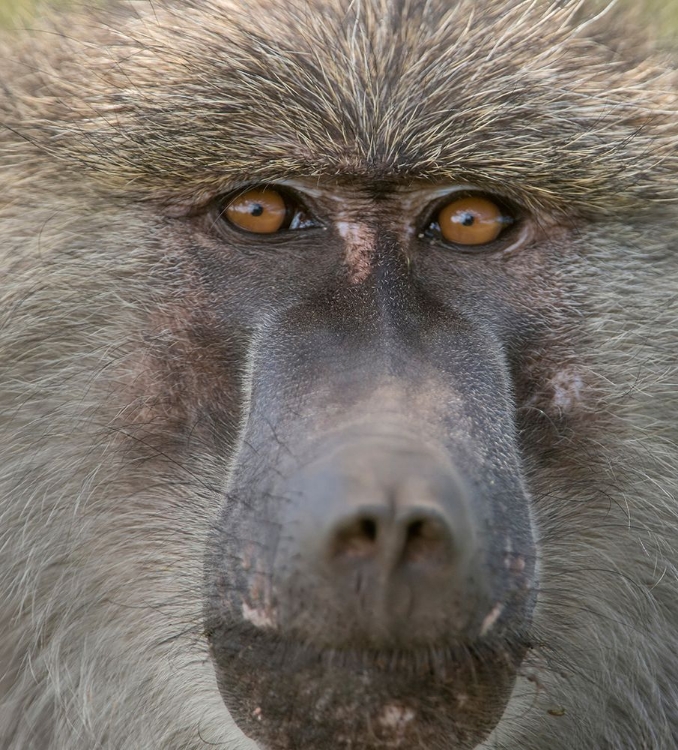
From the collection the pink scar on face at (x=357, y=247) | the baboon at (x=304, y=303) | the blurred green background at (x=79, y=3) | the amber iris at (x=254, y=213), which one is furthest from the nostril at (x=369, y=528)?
the blurred green background at (x=79, y=3)

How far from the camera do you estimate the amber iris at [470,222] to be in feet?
9.71

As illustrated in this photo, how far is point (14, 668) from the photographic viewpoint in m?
3.01

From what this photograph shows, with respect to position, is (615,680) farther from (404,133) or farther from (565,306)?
(404,133)

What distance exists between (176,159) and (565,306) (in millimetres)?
1145

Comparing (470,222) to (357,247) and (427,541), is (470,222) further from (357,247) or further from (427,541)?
(427,541)

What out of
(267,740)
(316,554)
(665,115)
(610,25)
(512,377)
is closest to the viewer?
(316,554)

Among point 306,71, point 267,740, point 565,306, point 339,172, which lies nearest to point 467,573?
point 267,740

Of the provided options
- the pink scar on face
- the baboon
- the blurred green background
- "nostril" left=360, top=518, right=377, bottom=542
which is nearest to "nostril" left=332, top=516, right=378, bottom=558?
"nostril" left=360, top=518, right=377, bottom=542

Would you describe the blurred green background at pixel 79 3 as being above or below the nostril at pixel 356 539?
above

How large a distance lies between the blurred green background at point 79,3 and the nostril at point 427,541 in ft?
6.89

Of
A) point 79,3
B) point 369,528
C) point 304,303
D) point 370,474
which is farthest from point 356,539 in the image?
point 79,3

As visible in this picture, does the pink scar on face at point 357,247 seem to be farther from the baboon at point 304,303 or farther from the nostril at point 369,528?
the nostril at point 369,528

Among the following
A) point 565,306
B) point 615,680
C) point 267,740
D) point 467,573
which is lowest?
point 615,680

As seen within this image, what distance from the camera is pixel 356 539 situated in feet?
7.06
